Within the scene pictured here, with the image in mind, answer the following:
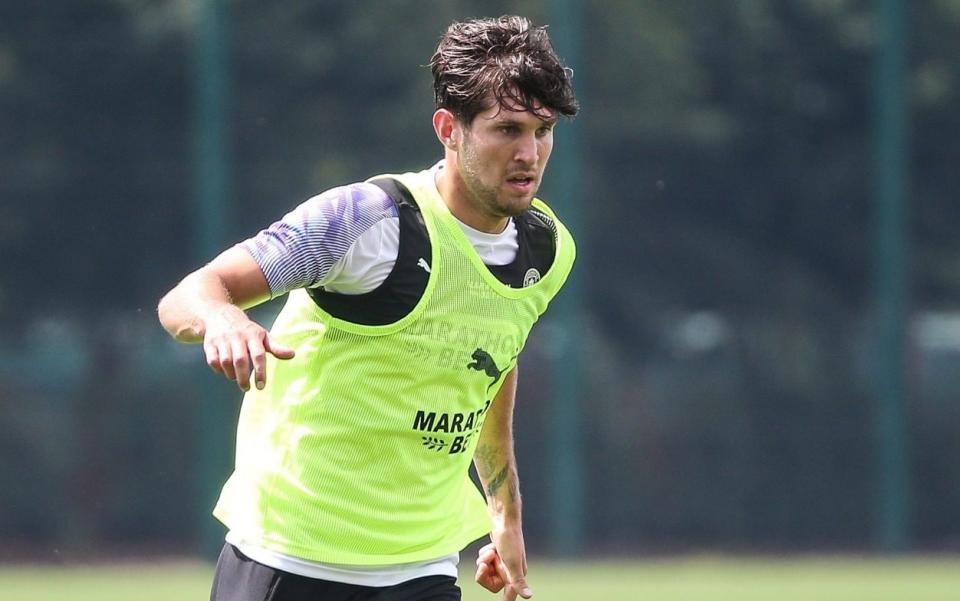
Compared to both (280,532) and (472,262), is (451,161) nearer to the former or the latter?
(472,262)

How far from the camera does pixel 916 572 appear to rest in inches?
378

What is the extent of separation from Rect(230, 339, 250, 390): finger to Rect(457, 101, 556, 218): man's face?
973 millimetres

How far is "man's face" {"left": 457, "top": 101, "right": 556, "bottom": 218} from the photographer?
3596mm

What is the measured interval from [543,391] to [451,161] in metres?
6.43

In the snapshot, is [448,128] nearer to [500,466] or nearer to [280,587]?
[500,466]

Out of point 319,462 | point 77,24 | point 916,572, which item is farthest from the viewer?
point 77,24

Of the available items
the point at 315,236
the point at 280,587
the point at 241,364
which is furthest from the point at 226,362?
the point at 280,587

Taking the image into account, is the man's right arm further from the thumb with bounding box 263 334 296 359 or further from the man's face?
the man's face

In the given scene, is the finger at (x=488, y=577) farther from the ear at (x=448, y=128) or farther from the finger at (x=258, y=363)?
Answer: the finger at (x=258, y=363)

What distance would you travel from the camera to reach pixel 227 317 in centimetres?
298

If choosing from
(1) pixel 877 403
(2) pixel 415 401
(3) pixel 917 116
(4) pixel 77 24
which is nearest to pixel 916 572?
(1) pixel 877 403

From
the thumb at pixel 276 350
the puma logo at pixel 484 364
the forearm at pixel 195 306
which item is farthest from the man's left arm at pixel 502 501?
the thumb at pixel 276 350

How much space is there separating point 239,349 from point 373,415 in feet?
2.55

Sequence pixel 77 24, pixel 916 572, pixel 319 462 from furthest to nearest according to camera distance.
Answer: pixel 77 24 → pixel 916 572 → pixel 319 462
